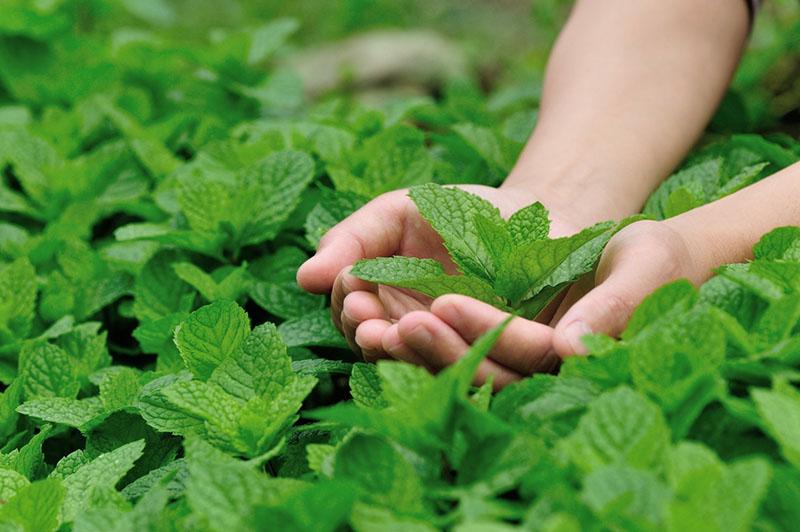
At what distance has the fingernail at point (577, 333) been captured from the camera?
1.11m

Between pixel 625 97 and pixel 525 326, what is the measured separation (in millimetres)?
915

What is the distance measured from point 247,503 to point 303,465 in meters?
0.26

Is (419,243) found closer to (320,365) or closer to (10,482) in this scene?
(320,365)

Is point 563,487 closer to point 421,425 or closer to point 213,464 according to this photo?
point 421,425

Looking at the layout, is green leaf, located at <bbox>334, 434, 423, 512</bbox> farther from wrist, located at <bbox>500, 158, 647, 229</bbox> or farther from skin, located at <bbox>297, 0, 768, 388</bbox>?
wrist, located at <bbox>500, 158, 647, 229</bbox>

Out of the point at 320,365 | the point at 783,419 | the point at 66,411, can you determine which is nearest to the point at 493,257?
the point at 320,365

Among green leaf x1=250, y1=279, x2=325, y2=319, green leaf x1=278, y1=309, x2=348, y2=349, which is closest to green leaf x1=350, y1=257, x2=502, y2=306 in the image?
green leaf x1=278, y1=309, x2=348, y2=349

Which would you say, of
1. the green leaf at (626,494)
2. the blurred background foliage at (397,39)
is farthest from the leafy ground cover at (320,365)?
the blurred background foliage at (397,39)

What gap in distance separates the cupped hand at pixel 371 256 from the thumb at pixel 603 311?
0.23 m

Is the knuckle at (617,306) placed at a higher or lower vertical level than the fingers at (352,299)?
higher

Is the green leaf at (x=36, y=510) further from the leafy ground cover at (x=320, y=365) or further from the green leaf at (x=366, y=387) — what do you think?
the green leaf at (x=366, y=387)

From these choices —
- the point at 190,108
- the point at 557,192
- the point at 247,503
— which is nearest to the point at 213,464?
the point at 247,503

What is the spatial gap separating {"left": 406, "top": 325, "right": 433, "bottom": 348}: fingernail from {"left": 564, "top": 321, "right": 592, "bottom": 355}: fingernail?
168 millimetres

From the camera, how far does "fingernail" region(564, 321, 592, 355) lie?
1111mm
